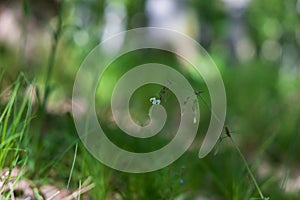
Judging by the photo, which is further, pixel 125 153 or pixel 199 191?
pixel 199 191

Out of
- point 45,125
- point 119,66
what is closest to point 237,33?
point 119,66

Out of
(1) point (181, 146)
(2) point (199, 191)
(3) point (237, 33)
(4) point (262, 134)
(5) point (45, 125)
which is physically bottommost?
(3) point (237, 33)

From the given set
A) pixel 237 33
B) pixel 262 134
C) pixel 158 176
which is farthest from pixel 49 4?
pixel 237 33

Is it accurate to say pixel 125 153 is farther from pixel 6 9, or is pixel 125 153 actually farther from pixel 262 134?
pixel 6 9

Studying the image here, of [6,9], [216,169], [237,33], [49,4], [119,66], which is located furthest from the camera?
[237,33]

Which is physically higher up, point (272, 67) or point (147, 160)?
point (147, 160)

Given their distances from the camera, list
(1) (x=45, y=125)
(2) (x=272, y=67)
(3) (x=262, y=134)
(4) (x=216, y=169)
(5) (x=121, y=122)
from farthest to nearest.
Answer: (2) (x=272, y=67), (3) (x=262, y=134), (1) (x=45, y=125), (4) (x=216, y=169), (5) (x=121, y=122)
